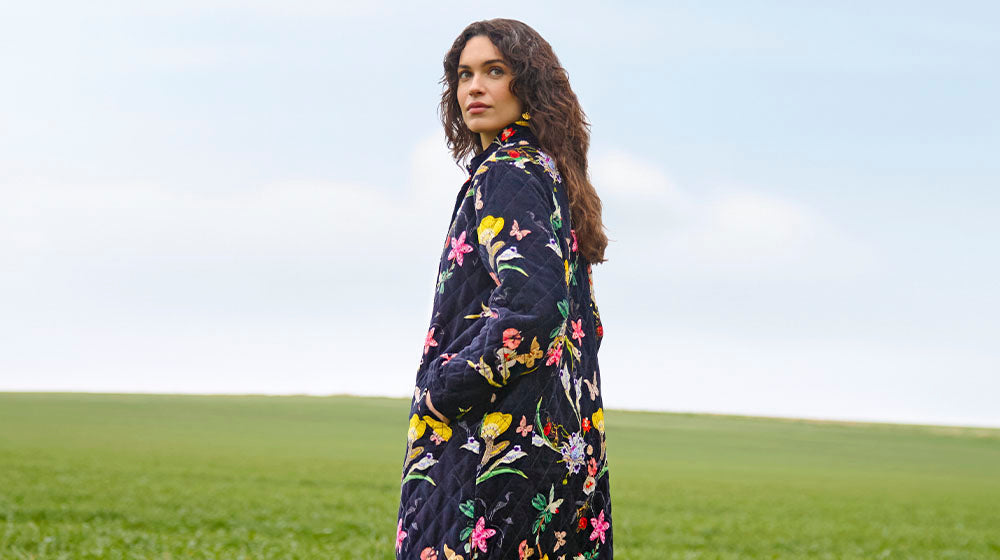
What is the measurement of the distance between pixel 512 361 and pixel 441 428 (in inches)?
15.2

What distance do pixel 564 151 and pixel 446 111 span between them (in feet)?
2.38

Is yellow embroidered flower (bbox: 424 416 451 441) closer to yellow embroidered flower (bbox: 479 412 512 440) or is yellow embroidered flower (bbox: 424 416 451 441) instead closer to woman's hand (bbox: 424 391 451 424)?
woman's hand (bbox: 424 391 451 424)

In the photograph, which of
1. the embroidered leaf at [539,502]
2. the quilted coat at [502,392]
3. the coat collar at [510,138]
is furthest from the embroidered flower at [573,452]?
the coat collar at [510,138]

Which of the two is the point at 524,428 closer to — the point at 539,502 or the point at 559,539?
the point at 539,502

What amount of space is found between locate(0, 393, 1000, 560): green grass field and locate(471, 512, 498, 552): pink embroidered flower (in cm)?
633

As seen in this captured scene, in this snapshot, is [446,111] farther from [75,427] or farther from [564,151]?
[75,427]

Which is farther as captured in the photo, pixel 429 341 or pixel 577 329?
pixel 577 329

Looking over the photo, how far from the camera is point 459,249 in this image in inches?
123

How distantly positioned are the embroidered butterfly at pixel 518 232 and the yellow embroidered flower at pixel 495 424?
563mm

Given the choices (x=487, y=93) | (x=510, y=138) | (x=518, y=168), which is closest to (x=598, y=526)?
(x=518, y=168)

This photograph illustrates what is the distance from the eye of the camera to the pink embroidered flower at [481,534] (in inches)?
115

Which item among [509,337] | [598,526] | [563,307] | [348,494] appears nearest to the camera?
[509,337]

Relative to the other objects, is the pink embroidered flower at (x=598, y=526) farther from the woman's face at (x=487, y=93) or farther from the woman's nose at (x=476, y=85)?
the woman's nose at (x=476, y=85)

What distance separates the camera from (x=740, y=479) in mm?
24531
